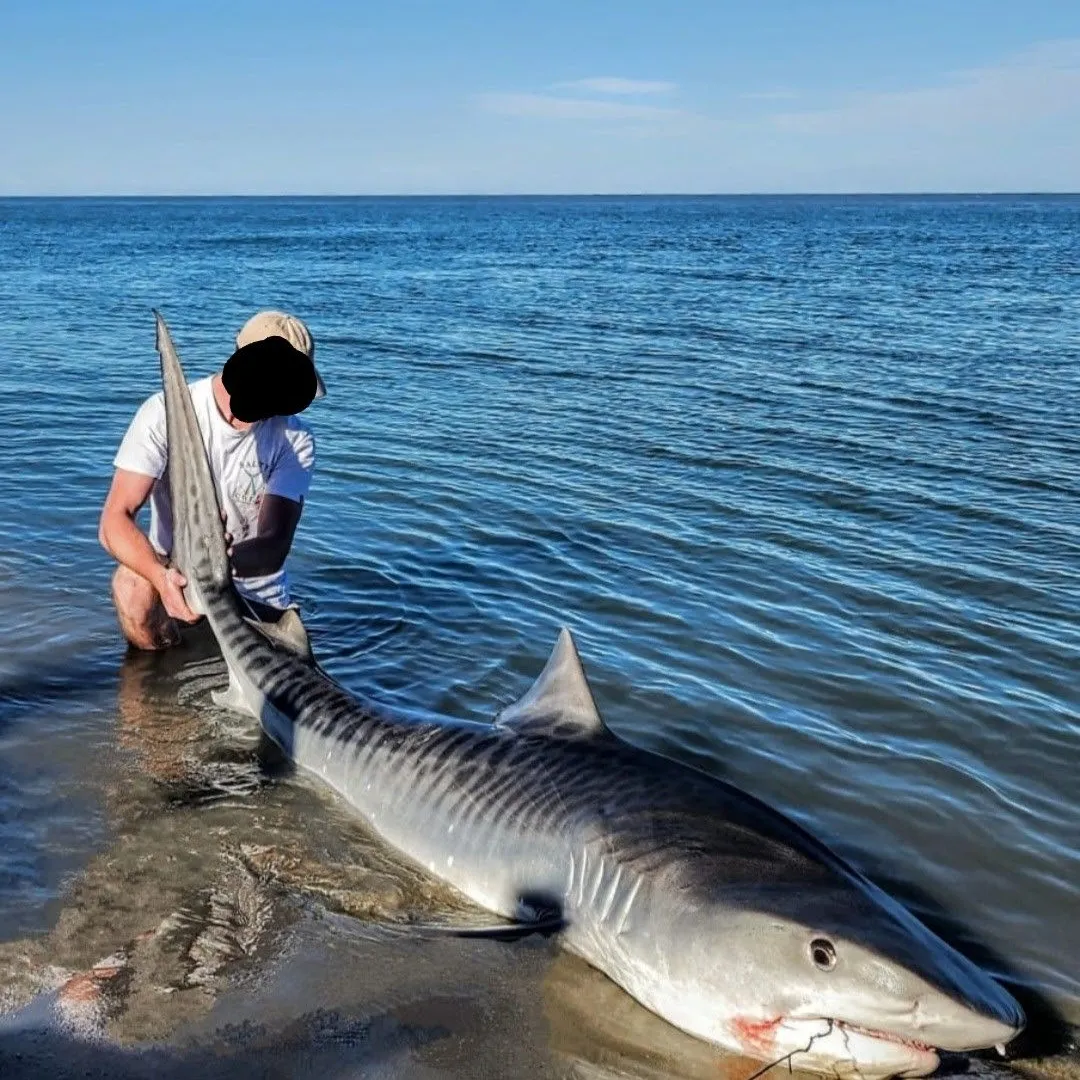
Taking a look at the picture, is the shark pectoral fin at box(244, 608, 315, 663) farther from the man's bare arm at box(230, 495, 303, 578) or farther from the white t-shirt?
the white t-shirt

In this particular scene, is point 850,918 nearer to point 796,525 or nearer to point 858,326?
point 796,525

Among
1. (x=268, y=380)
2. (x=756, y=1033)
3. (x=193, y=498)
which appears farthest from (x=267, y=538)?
(x=756, y=1033)

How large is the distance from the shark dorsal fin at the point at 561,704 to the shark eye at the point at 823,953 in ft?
4.40

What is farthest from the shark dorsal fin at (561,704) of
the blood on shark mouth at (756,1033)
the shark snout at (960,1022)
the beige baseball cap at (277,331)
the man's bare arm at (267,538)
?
the man's bare arm at (267,538)

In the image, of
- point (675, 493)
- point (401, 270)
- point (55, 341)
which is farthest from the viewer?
point (401, 270)

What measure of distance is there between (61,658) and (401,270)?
32506 mm

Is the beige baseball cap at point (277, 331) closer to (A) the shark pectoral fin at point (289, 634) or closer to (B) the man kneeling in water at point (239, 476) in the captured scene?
(B) the man kneeling in water at point (239, 476)

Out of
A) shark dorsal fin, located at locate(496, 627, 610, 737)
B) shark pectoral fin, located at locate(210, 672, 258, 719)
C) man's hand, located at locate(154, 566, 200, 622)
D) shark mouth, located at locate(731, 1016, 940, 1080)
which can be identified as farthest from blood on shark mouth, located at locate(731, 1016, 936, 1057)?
man's hand, located at locate(154, 566, 200, 622)

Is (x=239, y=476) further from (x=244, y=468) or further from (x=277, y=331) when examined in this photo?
(x=277, y=331)

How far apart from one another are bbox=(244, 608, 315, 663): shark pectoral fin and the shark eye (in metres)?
2.81

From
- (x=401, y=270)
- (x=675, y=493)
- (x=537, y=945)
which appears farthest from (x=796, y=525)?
(x=401, y=270)

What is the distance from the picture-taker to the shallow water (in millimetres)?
4141

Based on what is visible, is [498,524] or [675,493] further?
[675,493]

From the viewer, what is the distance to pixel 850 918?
3.31m
